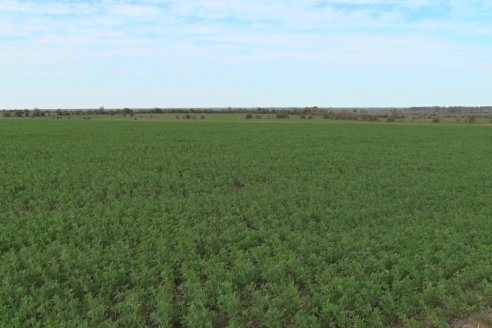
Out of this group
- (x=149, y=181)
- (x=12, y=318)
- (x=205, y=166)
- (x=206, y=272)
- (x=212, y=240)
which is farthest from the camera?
(x=205, y=166)

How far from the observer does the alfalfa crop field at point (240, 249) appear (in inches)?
290

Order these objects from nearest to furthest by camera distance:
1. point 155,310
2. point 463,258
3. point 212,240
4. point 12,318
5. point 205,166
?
point 12,318 → point 155,310 → point 463,258 → point 212,240 → point 205,166

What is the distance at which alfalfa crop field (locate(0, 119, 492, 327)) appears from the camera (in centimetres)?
737

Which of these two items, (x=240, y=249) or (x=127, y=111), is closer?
(x=240, y=249)

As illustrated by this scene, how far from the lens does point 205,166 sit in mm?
22578

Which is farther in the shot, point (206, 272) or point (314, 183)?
point (314, 183)

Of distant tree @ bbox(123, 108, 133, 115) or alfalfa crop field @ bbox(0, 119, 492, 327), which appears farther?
distant tree @ bbox(123, 108, 133, 115)

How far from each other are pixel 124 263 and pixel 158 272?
74 cm

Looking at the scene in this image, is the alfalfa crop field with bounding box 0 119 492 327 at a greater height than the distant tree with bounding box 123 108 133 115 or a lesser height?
lesser

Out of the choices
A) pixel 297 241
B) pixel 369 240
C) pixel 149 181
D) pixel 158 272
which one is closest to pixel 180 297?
pixel 158 272

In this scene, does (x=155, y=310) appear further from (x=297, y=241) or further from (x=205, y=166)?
(x=205, y=166)

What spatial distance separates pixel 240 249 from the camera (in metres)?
10.3

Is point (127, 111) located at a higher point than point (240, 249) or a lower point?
higher

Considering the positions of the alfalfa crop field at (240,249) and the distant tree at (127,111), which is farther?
the distant tree at (127,111)
